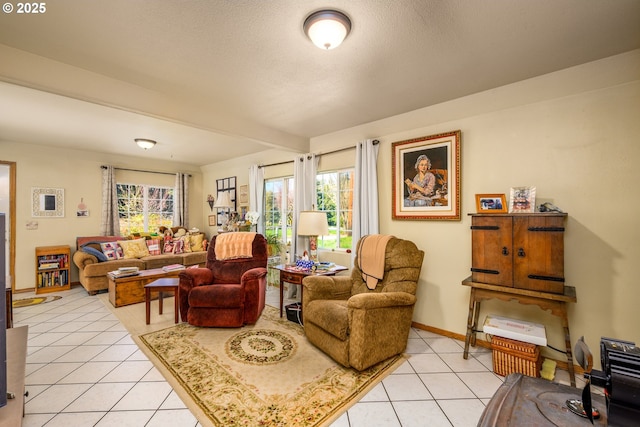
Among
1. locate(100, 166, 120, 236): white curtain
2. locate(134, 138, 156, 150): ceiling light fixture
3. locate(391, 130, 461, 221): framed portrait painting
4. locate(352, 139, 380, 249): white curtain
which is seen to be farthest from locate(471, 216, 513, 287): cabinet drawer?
locate(100, 166, 120, 236): white curtain

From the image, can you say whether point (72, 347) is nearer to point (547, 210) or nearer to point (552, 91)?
point (547, 210)

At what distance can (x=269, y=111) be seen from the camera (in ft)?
10.5

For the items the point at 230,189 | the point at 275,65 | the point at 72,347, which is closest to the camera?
the point at 275,65

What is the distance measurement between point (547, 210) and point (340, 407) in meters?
2.22

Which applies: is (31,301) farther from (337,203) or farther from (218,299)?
(337,203)

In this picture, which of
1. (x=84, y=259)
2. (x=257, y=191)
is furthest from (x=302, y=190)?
(x=84, y=259)

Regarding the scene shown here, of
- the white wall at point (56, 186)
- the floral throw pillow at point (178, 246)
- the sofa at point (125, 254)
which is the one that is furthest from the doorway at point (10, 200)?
the floral throw pillow at point (178, 246)

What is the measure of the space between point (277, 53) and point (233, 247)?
2473mm

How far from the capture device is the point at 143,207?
599cm

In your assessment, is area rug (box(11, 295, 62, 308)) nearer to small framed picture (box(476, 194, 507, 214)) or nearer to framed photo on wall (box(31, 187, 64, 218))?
framed photo on wall (box(31, 187, 64, 218))

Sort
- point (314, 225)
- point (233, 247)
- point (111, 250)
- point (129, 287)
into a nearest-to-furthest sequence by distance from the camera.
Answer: point (314, 225)
point (233, 247)
point (129, 287)
point (111, 250)

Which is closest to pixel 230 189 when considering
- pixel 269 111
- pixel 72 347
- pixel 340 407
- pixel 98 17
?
pixel 269 111

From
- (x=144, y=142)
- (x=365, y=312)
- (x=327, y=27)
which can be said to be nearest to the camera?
(x=327, y=27)

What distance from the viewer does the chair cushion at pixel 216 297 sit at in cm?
302
